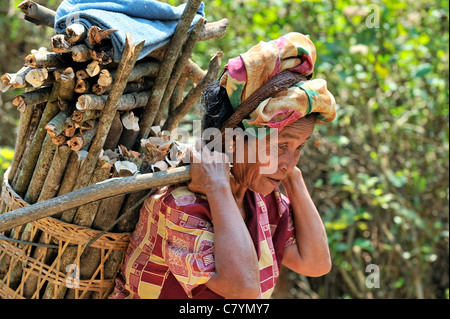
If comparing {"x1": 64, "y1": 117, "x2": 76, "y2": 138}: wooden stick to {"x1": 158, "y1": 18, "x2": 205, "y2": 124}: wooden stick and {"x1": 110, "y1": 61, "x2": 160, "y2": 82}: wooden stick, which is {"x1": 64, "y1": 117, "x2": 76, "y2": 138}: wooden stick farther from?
{"x1": 158, "y1": 18, "x2": 205, "y2": 124}: wooden stick

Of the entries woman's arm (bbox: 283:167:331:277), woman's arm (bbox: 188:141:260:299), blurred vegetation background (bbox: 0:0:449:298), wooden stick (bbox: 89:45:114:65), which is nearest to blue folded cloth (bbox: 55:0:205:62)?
wooden stick (bbox: 89:45:114:65)

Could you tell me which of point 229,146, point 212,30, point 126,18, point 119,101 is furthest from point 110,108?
point 212,30

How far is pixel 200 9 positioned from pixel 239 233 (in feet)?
3.40

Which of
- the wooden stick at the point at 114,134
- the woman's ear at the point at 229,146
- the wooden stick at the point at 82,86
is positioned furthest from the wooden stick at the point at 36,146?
the woman's ear at the point at 229,146

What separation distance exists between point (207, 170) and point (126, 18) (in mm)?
682

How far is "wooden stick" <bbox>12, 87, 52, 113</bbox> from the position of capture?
74.7 inches

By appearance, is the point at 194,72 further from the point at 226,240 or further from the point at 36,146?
the point at 226,240

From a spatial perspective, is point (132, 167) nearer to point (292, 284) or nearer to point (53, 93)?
point (53, 93)

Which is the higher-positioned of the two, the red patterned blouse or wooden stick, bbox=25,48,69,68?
wooden stick, bbox=25,48,69,68

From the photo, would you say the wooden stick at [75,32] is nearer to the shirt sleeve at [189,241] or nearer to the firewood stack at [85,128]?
the firewood stack at [85,128]

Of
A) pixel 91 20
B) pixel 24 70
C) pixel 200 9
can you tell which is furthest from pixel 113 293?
pixel 200 9

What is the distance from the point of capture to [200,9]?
2311 mm

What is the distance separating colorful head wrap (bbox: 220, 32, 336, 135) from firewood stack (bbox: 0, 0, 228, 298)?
34cm

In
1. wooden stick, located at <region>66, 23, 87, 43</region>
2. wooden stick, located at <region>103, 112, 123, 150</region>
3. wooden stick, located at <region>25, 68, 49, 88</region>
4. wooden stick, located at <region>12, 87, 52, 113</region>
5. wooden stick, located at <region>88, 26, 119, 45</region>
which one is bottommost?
wooden stick, located at <region>103, 112, 123, 150</region>
